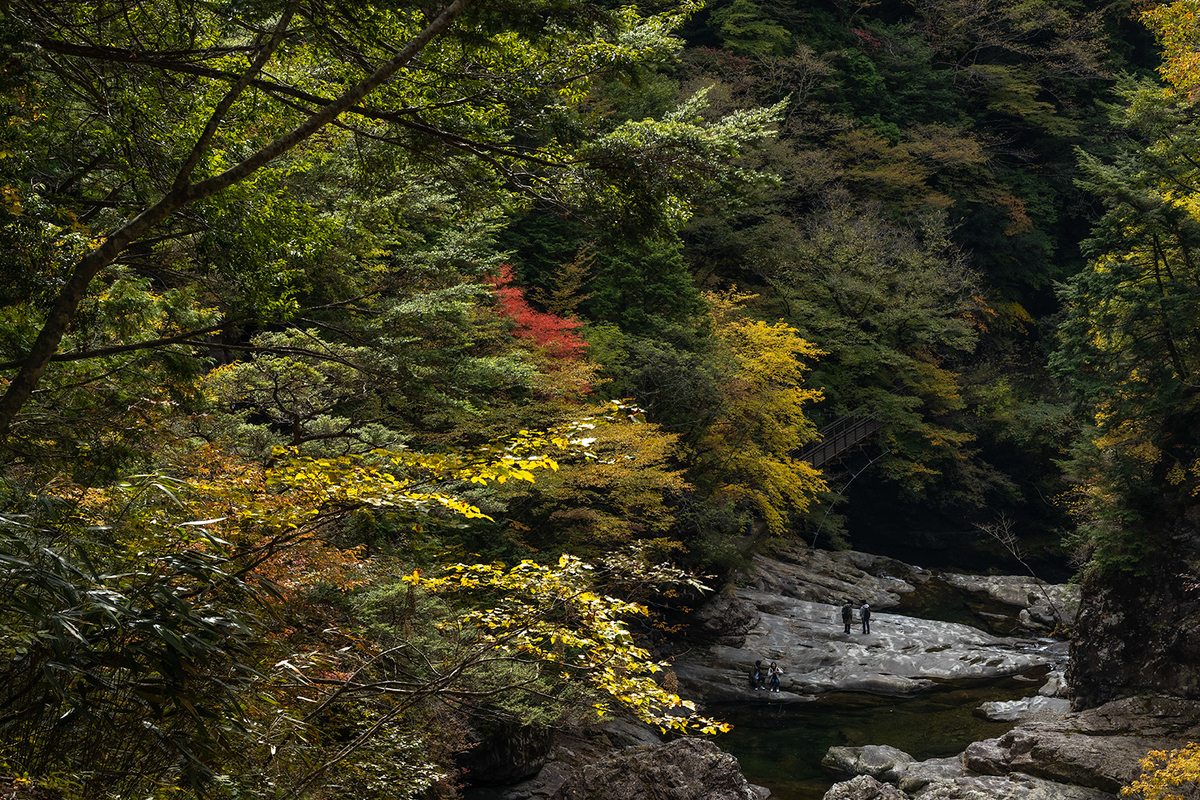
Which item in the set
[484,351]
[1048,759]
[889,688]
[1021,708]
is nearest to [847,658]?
[889,688]

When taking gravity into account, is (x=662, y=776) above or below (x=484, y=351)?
below

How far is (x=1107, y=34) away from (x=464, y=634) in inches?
1523

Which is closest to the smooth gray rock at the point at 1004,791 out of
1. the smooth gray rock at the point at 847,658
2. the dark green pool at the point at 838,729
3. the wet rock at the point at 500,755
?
the dark green pool at the point at 838,729

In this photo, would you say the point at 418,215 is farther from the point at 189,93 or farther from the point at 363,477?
the point at 363,477

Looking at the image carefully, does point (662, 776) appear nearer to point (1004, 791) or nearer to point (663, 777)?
point (663, 777)

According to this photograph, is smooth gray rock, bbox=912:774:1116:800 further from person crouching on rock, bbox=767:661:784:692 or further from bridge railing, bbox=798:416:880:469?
bridge railing, bbox=798:416:880:469

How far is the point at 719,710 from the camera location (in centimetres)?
1504

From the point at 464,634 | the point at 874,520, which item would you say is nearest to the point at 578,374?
the point at 464,634

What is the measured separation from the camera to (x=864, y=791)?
888cm

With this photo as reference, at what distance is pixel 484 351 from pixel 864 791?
855cm

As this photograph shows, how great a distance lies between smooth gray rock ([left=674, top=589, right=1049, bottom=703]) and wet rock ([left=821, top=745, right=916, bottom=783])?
2.80 m

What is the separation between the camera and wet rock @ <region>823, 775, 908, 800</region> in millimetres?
8774

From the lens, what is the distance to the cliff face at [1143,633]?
12391mm

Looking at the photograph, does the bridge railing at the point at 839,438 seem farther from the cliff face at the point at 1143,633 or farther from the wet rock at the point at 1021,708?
the cliff face at the point at 1143,633
